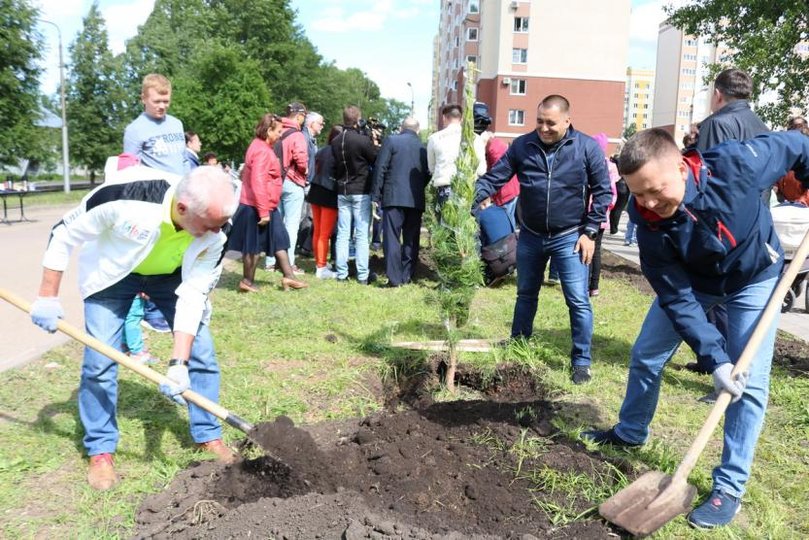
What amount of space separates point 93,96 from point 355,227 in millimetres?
32448

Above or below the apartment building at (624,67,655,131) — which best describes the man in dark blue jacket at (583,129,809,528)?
below

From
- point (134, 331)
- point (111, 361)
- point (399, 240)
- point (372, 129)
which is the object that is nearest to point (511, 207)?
point (399, 240)

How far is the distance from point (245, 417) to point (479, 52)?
54.2m

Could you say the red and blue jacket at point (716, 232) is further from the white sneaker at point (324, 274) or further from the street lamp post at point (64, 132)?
the street lamp post at point (64, 132)

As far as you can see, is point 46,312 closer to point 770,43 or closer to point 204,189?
point 204,189

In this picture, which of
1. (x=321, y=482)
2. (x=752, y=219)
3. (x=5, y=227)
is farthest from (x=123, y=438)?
(x=5, y=227)

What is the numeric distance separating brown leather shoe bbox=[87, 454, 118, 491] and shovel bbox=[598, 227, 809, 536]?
239 centimetres

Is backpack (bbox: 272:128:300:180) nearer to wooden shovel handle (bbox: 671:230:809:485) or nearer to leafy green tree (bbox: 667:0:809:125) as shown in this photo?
wooden shovel handle (bbox: 671:230:809:485)

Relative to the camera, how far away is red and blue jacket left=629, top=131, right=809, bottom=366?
261cm

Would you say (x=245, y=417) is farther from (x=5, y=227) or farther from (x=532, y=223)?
(x=5, y=227)

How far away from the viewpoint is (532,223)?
182 inches

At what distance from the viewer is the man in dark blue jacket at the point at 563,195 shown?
4.47m

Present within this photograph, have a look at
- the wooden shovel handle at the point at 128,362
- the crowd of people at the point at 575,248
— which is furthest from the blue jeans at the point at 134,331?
the wooden shovel handle at the point at 128,362

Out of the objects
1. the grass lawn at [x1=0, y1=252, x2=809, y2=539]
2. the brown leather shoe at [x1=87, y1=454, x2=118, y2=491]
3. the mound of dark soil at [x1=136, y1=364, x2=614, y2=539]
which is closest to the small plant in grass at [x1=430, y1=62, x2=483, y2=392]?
the grass lawn at [x1=0, y1=252, x2=809, y2=539]
